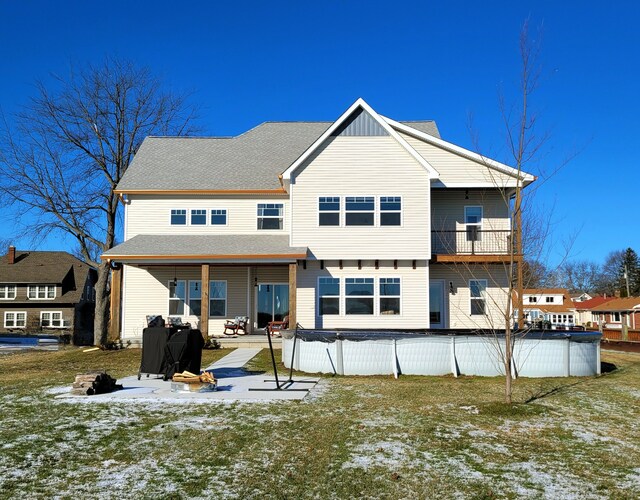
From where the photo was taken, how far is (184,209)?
883 inches

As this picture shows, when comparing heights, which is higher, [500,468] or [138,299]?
[138,299]

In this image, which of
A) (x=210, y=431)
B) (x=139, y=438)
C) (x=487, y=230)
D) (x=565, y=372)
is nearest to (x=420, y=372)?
(x=565, y=372)

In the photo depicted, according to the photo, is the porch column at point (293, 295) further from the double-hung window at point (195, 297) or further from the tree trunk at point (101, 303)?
the tree trunk at point (101, 303)

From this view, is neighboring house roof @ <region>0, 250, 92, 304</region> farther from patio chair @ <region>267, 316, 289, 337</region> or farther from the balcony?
the balcony

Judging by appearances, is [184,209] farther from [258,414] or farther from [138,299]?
[258,414]

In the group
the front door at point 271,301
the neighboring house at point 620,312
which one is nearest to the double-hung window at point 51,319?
the front door at point 271,301

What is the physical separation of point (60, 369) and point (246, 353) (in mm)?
5218

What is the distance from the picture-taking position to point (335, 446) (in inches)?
296

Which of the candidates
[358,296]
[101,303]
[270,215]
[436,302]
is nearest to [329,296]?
[358,296]

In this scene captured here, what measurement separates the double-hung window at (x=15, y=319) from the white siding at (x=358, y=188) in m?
36.2

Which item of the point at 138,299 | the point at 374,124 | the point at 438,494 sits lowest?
the point at 438,494

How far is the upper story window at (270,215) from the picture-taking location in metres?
22.4

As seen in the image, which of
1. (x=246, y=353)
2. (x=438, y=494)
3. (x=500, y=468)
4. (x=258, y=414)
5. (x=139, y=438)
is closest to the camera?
(x=438, y=494)

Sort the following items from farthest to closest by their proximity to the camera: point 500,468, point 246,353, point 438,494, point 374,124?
point 374,124 < point 246,353 < point 500,468 < point 438,494
